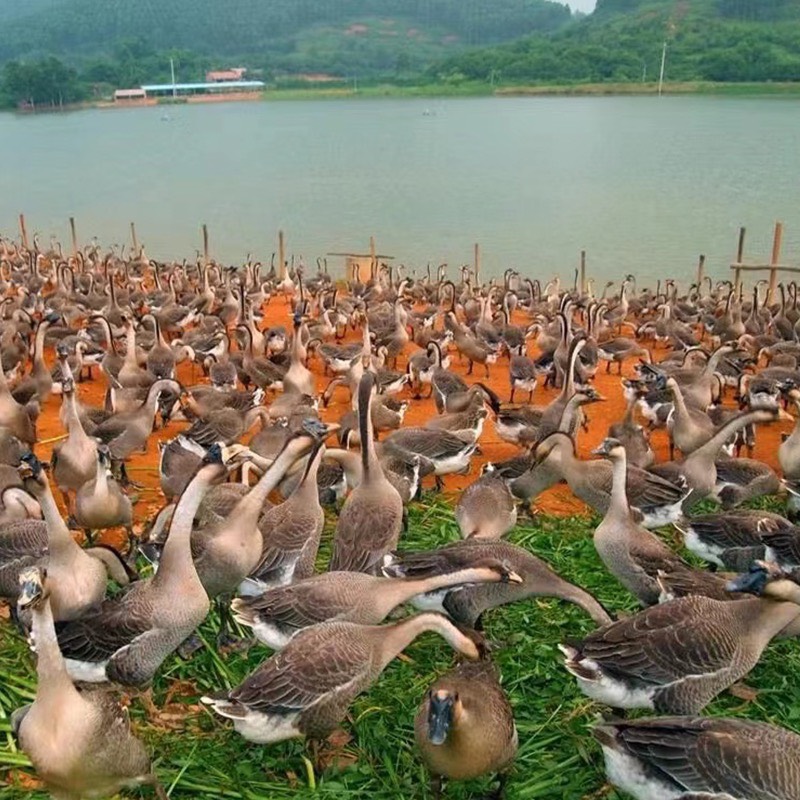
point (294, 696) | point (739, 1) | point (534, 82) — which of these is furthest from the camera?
point (739, 1)

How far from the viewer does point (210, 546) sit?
7.18 meters

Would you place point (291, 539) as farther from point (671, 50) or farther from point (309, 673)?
point (671, 50)

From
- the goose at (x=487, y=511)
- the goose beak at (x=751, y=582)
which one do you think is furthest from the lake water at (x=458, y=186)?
the goose beak at (x=751, y=582)

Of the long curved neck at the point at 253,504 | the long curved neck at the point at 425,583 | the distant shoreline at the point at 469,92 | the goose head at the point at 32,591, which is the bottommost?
the long curved neck at the point at 425,583

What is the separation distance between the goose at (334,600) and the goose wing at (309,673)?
0.42 metres

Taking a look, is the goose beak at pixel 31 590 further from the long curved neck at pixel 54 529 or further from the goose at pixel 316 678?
the long curved neck at pixel 54 529

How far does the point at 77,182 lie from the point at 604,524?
204 feet

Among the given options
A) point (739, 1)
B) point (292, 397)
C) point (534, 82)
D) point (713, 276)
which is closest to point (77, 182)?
point (713, 276)

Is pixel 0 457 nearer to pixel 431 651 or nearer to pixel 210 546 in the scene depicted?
pixel 210 546

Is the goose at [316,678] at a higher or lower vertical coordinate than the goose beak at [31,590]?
lower

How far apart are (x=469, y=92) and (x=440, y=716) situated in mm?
128226

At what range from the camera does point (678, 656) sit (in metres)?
6.09

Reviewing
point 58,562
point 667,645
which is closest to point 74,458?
point 58,562

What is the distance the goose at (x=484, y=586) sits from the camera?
23.3 ft
